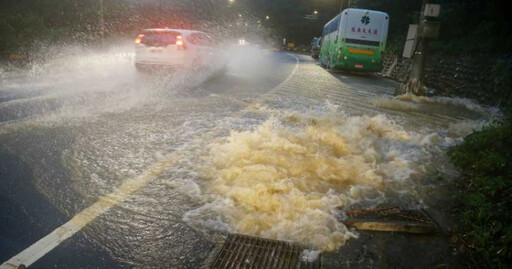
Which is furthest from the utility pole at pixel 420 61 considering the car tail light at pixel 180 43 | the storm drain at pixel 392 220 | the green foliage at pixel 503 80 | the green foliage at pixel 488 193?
the storm drain at pixel 392 220

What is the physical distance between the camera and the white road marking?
8.94 feet

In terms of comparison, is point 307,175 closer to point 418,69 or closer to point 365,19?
point 418,69

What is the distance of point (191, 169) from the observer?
4559 millimetres

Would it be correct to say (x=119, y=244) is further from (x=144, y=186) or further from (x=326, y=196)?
(x=326, y=196)

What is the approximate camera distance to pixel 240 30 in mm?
102062

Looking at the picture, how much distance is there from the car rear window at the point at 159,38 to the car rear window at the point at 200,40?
515 mm

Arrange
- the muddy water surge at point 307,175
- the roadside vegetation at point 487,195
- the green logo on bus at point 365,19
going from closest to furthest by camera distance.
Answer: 1. the roadside vegetation at point 487,195
2. the muddy water surge at point 307,175
3. the green logo on bus at point 365,19

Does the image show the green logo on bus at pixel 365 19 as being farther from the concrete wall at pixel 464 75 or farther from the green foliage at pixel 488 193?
the green foliage at pixel 488 193

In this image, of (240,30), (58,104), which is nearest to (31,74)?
(58,104)

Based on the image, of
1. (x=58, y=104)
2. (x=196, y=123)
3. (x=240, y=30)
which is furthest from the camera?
(x=240, y=30)

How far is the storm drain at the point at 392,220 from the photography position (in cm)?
342

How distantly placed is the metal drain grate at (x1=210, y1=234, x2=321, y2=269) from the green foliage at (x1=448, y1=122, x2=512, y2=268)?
1514 mm

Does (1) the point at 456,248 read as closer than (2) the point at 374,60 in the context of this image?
Yes

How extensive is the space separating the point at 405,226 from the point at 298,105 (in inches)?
239
